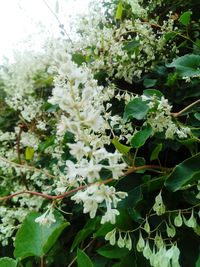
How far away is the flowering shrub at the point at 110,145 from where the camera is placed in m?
0.57

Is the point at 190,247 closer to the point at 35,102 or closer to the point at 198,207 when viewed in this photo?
the point at 198,207

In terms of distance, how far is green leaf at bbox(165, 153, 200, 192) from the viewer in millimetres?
679

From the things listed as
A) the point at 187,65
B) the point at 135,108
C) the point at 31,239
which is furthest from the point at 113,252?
the point at 187,65

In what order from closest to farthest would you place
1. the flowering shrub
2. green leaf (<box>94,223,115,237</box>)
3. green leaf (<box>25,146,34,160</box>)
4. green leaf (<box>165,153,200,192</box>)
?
the flowering shrub
green leaf (<box>165,153,200,192</box>)
green leaf (<box>94,223,115,237</box>)
green leaf (<box>25,146,34,160</box>)

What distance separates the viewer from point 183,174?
69 cm

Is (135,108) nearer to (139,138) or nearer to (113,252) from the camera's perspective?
(139,138)

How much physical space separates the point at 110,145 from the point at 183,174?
0.38 meters

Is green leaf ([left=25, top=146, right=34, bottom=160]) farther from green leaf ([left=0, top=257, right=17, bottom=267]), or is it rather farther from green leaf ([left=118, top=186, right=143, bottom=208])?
green leaf ([left=118, top=186, right=143, bottom=208])

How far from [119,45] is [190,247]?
0.66 m

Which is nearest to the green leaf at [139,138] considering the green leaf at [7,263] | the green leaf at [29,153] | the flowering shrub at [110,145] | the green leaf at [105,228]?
the flowering shrub at [110,145]

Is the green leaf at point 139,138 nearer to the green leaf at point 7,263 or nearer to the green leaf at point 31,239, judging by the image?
the green leaf at point 31,239

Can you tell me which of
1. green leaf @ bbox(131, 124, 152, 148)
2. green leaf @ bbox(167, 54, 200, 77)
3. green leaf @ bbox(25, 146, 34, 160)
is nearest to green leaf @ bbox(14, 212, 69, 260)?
green leaf @ bbox(131, 124, 152, 148)

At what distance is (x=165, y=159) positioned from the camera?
96 cm

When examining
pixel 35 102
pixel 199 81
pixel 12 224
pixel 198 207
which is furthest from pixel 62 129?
pixel 35 102
